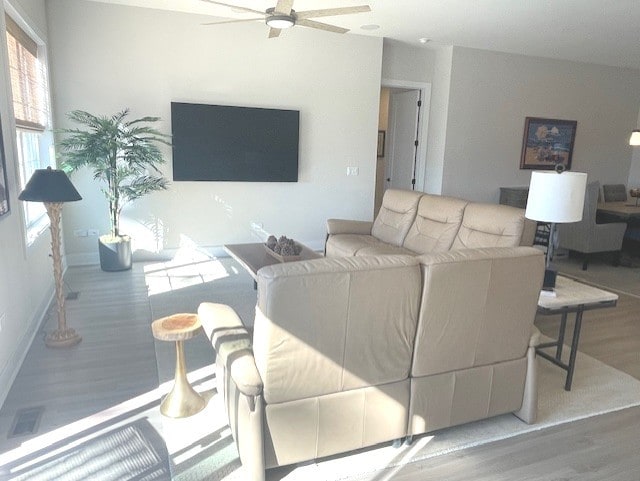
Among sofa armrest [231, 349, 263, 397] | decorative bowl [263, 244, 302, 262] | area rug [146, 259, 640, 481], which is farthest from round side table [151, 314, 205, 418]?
decorative bowl [263, 244, 302, 262]

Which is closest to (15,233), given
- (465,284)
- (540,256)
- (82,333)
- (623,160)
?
(82,333)

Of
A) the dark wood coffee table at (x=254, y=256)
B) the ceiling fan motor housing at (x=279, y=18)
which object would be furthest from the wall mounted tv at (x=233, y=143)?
the ceiling fan motor housing at (x=279, y=18)

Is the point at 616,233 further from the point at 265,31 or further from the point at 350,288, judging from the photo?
the point at 350,288

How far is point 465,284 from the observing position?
2.08 metres

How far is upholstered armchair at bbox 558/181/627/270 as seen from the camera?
5895 mm

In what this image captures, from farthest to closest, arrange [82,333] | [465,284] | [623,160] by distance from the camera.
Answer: [623,160]
[82,333]
[465,284]

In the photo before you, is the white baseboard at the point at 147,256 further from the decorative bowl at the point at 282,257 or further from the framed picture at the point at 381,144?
the framed picture at the point at 381,144

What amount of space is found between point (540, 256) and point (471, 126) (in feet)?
17.2

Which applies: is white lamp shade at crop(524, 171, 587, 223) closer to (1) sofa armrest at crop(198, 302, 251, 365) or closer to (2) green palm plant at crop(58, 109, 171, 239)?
(1) sofa armrest at crop(198, 302, 251, 365)

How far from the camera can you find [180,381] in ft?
8.19

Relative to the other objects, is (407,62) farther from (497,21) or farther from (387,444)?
(387,444)

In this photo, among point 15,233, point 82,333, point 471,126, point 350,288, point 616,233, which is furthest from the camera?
point 471,126

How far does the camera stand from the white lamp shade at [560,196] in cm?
273

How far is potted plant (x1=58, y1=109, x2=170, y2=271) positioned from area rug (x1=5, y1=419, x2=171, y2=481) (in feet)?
10.5
